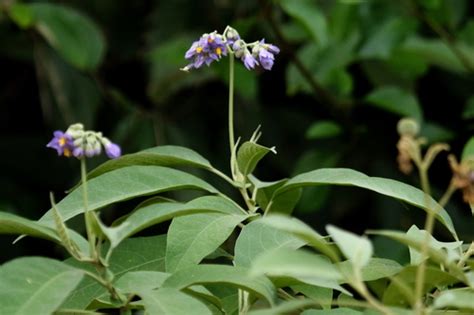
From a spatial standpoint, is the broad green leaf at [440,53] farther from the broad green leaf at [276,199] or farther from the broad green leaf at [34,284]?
the broad green leaf at [34,284]

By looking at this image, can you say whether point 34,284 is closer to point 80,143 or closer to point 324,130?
point 80,143

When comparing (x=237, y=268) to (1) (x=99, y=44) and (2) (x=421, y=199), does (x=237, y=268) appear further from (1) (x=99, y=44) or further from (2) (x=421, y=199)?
(1) (x=99, y=44)

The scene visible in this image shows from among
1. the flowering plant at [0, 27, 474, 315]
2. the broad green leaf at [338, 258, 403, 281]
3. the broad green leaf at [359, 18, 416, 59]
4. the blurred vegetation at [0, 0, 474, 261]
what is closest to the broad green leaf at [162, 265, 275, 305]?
the flowering plant at [0, 27, 474, 315]

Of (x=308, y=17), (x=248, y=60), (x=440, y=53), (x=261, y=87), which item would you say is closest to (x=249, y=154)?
(x=248, y=60)

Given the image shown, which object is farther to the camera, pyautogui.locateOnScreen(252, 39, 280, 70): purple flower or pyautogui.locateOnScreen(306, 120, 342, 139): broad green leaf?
pyautogui.locateOnScreen(306, 120, 342, 139): broad green leaf

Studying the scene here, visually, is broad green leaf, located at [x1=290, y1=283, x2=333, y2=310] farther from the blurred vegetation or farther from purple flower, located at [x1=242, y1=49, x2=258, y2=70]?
the blurred vegetation

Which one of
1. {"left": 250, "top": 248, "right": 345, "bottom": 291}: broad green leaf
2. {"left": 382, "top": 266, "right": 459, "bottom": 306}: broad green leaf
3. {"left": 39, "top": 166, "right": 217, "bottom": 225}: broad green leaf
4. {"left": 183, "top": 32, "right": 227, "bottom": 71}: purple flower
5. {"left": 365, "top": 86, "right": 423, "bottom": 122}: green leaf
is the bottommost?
{"left": 365, "top": 86, "right": 423, "bottom": 122}: green leaf

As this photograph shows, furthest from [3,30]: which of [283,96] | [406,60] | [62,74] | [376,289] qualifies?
[376,289]

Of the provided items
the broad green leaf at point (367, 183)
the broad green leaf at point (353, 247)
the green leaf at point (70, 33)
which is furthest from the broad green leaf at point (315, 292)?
the green leaf at point (70, 33)
